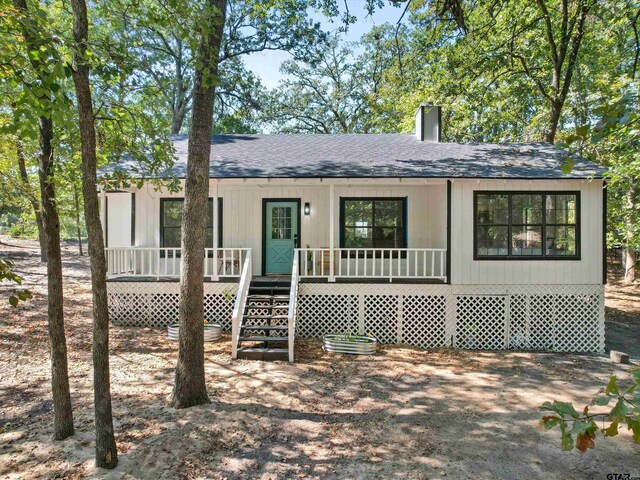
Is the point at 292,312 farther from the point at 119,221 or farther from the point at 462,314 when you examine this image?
the point at 119,221

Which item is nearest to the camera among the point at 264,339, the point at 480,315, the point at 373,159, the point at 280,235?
the point at 264,339

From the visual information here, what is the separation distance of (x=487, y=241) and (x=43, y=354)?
9.80m

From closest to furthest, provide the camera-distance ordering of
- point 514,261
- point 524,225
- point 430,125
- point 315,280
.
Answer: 1. point 514,261
2. point 524,225
3. point 315,280
4. point 430,125

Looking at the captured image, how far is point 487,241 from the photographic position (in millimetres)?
9711

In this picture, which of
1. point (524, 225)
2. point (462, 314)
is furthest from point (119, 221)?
point (524, 225)

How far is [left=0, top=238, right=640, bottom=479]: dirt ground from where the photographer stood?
4414 mm

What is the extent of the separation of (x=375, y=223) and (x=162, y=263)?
229 inches

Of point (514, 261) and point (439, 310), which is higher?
point (514, 261)


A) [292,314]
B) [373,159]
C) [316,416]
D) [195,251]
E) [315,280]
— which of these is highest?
[373,159]

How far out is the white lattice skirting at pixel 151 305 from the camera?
1029 centimetres

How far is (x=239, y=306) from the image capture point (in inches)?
343

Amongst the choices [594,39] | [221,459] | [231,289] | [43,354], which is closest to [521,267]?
[231,289]

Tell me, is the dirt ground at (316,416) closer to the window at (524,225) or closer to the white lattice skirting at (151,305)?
the white lattice skirting at (151,305)

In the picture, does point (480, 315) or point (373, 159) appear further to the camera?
point (373, 159)
